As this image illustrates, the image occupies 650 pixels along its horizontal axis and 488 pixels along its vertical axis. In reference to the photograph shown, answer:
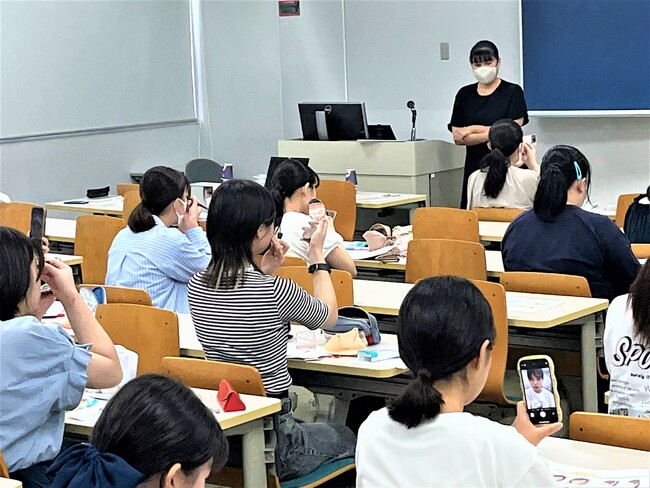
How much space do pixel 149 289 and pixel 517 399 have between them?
6.20ft

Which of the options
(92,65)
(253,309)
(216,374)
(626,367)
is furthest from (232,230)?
(92,65)

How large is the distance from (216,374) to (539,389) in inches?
50.8

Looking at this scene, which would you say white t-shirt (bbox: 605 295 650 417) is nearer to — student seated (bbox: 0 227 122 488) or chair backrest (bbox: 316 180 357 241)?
student seated (bbox: 0 227 122 488)

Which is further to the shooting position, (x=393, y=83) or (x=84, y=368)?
(x=393, y=83)

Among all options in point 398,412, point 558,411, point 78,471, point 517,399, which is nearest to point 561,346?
point 517,399

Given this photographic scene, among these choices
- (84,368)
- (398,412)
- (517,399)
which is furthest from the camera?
(517,399)

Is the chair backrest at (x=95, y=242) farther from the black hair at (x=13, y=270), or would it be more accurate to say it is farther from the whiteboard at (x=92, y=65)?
the black hair at (x=13, y=270)

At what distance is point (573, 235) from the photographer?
4.87 meters

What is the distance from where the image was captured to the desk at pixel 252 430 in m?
3.40

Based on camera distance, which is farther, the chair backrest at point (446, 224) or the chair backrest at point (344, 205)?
the chair backrest at point (344, 205)

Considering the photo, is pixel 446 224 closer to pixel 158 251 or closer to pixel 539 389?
pixel 158 251

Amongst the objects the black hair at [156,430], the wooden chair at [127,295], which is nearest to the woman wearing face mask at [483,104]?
the wooden chair at [127,295]

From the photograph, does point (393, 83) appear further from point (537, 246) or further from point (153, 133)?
point (537, 246)

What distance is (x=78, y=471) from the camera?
1872 millimetres
